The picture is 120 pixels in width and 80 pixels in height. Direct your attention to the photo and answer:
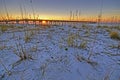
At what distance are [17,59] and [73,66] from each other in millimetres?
918

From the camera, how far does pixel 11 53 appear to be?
2.12m

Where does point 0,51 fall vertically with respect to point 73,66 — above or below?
above

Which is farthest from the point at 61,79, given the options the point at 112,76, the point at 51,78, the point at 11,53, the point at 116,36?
the point at 116,36

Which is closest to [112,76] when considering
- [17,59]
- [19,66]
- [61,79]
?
[61,79]

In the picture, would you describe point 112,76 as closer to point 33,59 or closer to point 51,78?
point 51,78

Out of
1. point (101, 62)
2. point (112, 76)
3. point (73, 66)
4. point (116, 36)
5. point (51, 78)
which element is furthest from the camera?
point (116, 36)

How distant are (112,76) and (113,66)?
11.5 inches

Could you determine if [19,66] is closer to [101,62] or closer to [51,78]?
[51,78]

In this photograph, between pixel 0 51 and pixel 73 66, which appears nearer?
pixel 73 66

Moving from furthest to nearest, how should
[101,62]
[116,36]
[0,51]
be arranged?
[116,36] → [0,51] → [101,62]

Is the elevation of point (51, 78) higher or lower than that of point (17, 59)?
lower

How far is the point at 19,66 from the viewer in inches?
67.3

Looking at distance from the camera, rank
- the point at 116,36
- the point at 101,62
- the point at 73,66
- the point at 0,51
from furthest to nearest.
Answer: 1. the point at 116,36
2. the point at 0,51
3. the point at 101,62
4. the point at 73,66

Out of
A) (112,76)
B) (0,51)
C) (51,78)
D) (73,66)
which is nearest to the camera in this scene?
(51,78)
